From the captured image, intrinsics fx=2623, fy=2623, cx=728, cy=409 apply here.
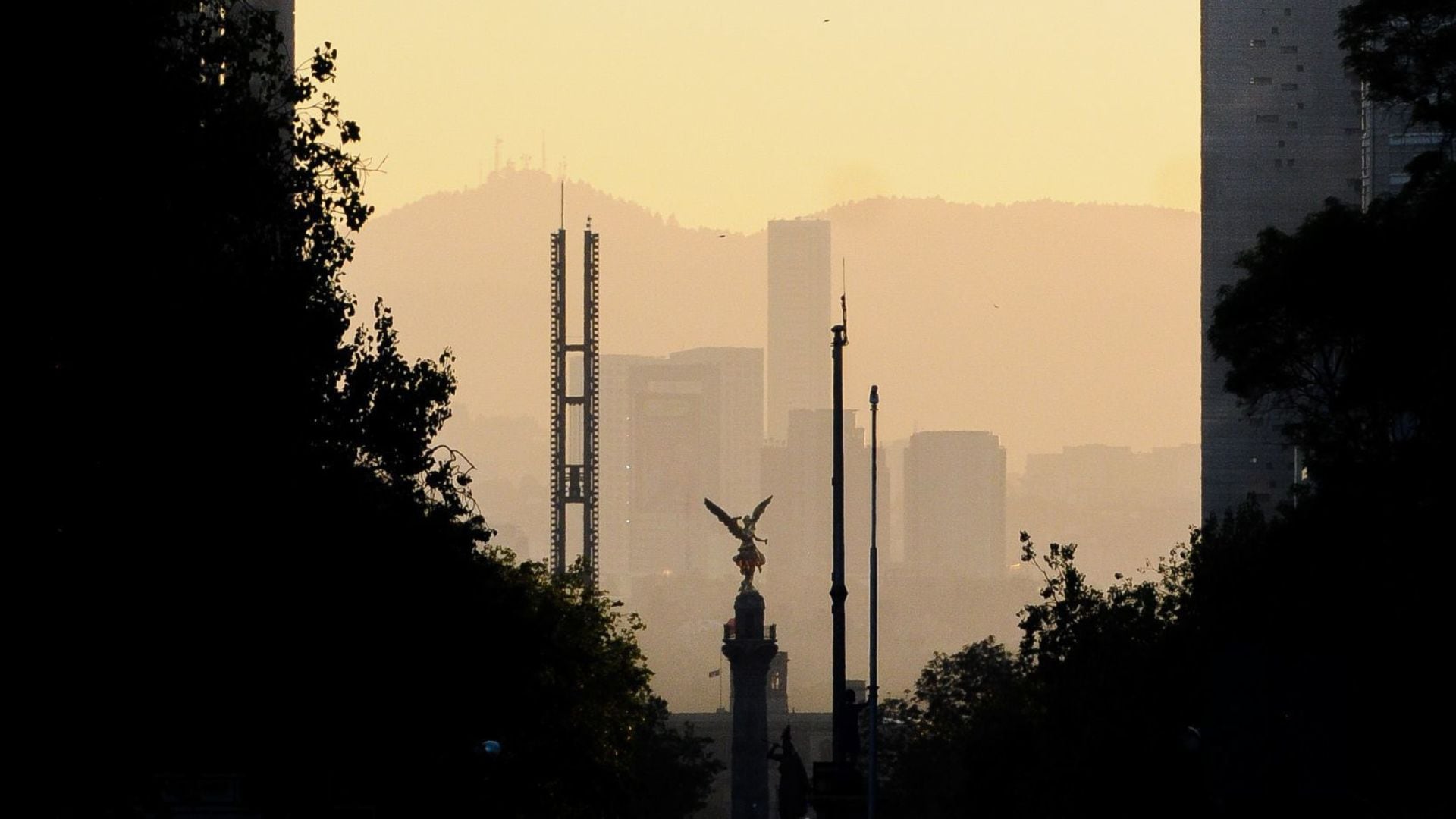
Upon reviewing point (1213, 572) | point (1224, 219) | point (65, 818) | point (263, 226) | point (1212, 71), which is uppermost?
point (1212, 71)

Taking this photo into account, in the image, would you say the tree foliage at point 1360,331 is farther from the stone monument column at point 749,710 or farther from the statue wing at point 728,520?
the statue wing at point 728,520

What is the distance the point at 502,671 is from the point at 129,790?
2011 cm

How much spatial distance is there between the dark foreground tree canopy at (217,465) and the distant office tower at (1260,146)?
12420 centimetres

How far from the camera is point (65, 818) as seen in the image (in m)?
33.0

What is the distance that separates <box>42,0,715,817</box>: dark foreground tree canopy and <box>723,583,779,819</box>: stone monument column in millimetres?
72637

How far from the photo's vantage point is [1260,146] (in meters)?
168

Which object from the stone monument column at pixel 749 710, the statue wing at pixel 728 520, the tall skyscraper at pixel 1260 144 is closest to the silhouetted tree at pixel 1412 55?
the stone monument column at pixel 749 710

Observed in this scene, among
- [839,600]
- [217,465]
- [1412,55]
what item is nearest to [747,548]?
[839,600]

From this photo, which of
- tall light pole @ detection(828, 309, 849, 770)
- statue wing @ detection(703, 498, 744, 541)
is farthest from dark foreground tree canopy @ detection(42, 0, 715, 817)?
statue wing @ detection(703, 498, 744, 541)

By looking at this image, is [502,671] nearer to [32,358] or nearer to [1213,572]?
[1213,572]

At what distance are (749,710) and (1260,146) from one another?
67843mm

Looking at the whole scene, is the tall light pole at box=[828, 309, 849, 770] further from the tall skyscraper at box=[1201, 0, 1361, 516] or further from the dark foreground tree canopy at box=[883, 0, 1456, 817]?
the tall skyscraper at box=[1201, 0, 1361, 516]

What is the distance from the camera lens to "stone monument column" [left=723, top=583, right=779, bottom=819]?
378ft

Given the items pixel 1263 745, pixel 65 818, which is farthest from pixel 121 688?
pixel 1263 745
